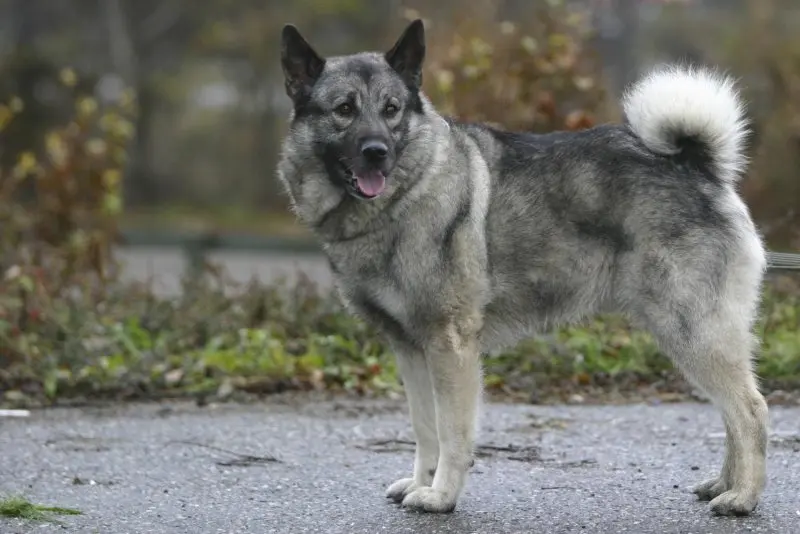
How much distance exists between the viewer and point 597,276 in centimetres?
481

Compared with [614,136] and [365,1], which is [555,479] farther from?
[365,1]

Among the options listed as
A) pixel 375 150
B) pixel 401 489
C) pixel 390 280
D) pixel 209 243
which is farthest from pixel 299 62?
pixel 209 243

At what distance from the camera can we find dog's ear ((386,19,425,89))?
490 cm

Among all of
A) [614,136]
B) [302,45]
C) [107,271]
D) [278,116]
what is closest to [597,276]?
[614,136]

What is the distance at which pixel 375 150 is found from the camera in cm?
463

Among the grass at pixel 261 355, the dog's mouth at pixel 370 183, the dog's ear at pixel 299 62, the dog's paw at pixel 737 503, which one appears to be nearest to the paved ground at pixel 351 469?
the dog's paw at pixel 737 503

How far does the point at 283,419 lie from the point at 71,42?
17.9 metres

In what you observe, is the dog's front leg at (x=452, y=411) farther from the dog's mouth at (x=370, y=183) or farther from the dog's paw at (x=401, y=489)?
the dog's mouth at (x=370, y=183)

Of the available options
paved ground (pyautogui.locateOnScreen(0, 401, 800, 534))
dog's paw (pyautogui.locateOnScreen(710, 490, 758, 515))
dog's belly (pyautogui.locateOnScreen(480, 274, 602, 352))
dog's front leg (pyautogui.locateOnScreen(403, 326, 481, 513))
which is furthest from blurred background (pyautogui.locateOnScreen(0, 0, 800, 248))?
dog's paw (pyautogui.locateOnScreen(710, 490, 758, 515))

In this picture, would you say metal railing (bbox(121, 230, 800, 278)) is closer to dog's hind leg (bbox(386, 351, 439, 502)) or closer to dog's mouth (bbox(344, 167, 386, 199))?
dog's hind leg (bbox(386, 351, 439, 502))

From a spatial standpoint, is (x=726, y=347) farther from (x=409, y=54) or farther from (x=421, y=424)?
(x=409, y=54)

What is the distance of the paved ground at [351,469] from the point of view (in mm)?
4539

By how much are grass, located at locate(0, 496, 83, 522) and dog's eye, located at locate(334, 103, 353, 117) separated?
1778 millimetres

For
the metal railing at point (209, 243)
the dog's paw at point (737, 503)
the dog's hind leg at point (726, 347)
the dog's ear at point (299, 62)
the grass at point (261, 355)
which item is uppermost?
the dog's ear at point (299, 62)
